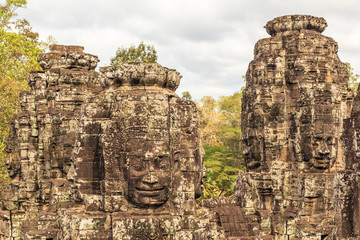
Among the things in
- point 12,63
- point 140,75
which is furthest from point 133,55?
point 140,75

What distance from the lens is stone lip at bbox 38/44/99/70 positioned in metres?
12.1

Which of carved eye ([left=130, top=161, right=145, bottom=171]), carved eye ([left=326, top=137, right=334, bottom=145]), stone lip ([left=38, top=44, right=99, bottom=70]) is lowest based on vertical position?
carved eye ([left=130, top=161, right=145, bottom=171])

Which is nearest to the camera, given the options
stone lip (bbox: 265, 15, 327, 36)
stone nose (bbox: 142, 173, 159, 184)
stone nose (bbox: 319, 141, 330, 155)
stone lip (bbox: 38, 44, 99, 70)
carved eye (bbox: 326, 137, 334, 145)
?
stone nose (bbox: 142, 173, 159, 184)

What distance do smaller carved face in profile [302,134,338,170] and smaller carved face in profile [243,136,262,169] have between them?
1.44 meters

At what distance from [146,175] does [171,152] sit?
1.84 feet

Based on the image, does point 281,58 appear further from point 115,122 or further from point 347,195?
point 347,195

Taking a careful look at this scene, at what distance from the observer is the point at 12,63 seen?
75.7 feet

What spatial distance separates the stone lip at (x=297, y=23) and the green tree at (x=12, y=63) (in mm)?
11966

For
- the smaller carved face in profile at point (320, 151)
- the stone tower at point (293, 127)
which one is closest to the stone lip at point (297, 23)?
the stone tower at point (293, 127)

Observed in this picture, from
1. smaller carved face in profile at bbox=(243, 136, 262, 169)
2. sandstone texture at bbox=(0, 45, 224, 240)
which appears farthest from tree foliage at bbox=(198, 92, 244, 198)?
sandstone texture at bbox=(0, 45, 224, 240)

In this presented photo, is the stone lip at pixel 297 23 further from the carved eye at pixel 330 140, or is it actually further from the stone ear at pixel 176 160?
the stone ear at pixel 176 160

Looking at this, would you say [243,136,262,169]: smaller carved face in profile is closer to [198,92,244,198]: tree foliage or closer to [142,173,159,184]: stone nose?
[198,92,244,198]: tree foliage

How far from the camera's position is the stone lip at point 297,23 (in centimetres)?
1541

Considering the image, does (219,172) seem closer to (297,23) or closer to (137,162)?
(297,23)
